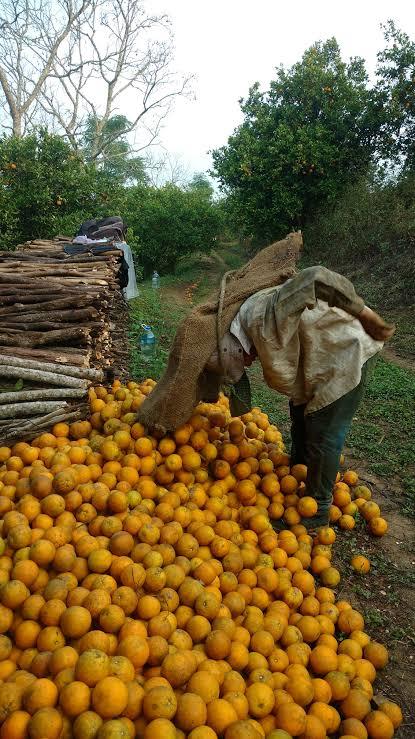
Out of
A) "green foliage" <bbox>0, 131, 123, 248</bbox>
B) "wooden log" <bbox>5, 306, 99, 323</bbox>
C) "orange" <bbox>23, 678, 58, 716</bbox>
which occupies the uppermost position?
"green foliage" <bbox>0, 131, 123, 248</bbox>

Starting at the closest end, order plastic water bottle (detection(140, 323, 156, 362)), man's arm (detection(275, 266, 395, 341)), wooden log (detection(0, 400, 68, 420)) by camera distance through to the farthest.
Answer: man's arm (detection(275, 266, 395, 341))
wooden log (detection(0, 400, 68, 420))
plastic water bottle (detection(140, 323, 156, 362))

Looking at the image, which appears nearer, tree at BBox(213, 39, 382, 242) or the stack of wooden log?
the stack of wooden log

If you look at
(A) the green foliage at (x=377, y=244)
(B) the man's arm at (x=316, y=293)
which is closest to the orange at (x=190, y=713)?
(B) the man's arm at (x=316, y=293)

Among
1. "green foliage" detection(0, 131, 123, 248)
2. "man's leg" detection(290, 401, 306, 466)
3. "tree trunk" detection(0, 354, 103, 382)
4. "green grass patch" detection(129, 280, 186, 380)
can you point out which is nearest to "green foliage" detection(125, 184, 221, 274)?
"green grass patch" detection(129, 280, 186, 380)

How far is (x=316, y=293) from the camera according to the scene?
9.72 feet

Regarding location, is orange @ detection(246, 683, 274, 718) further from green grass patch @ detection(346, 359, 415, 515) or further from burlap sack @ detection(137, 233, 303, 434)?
green grass patch @ detection(346, 359, 415, 515)

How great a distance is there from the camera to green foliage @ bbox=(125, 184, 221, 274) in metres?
20.6

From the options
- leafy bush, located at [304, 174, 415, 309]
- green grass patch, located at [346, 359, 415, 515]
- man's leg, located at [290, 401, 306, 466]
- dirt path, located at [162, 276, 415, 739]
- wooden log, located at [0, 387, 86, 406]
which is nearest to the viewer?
dirt path, located at [162, 276, 415, 739]

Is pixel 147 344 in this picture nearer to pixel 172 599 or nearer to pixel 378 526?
pixel 378 526

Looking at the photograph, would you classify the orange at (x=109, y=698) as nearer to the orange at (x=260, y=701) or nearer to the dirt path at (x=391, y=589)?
the orange at (x=260, y=701)

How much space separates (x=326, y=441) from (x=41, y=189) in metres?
12.2

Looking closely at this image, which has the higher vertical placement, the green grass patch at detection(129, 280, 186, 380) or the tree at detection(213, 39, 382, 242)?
the tree at detection(213, 39, 382, 242)

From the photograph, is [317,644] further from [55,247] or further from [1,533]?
[55,247]

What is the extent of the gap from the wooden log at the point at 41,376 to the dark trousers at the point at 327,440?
2.12m
